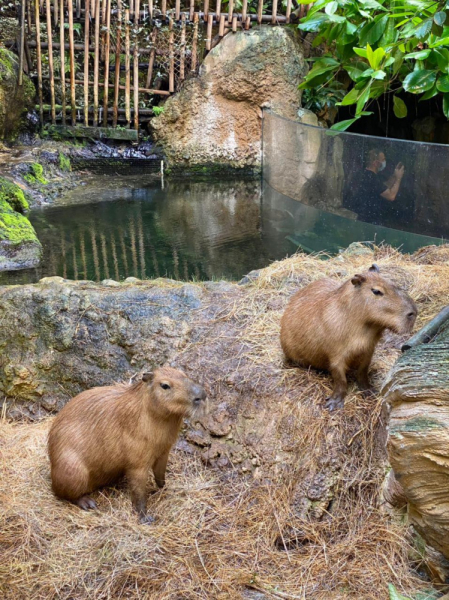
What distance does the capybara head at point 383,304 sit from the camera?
3.55m

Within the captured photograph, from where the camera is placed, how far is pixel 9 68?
34.0ft

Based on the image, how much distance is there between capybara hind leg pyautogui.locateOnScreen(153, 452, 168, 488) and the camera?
140 inches

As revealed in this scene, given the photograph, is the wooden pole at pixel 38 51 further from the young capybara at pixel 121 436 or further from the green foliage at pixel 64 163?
the young capybara at pixel 121 436

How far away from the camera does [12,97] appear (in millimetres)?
10414

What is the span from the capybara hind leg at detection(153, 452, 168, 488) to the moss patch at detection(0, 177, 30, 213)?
5.88 meters

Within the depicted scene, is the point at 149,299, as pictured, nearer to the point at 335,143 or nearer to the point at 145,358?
the point at 145,358

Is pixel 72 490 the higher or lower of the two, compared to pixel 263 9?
lower

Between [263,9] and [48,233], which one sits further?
[263,9]

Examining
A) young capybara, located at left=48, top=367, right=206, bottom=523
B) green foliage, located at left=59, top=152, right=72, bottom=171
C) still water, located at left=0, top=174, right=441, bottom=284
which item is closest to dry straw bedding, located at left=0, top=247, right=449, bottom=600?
young capybara, located at left=48, top=367, right=206, bottom=523

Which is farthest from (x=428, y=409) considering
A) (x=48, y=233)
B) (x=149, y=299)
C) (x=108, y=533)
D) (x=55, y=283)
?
(x=48, y=233)

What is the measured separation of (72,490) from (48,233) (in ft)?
16.7

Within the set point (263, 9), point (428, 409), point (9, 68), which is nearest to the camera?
point (428, 409)

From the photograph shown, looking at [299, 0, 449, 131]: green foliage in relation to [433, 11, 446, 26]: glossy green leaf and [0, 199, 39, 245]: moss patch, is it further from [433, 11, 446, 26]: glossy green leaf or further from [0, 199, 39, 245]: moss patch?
[0, 199, 39, 245]: moss patch

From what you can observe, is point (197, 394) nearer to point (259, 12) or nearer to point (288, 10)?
point (259, 12)
